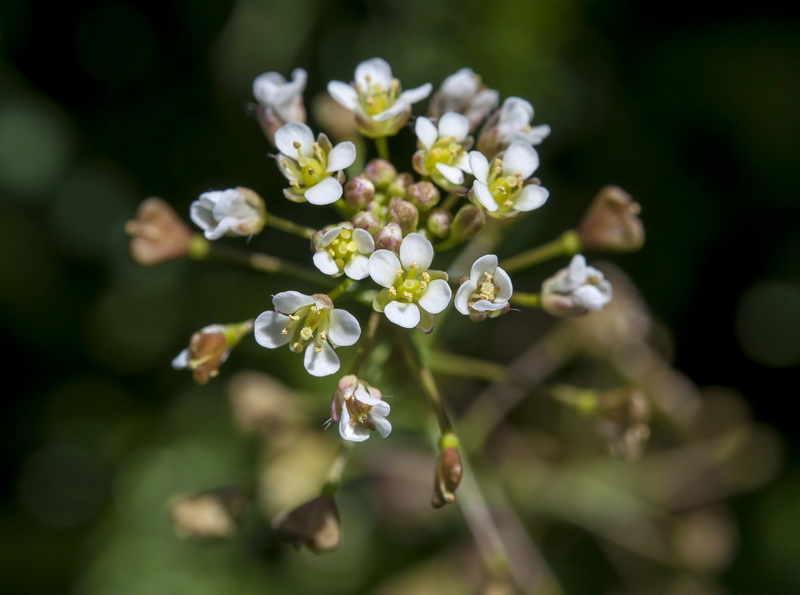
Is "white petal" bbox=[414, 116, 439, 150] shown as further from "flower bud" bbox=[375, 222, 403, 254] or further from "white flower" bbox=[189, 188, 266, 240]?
"white flower" bbox=[189, 188, 266, 240]

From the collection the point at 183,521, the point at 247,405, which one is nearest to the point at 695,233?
the point at 247,405

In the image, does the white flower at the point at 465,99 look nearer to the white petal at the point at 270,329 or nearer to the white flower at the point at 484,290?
the white flower at the point at 484,290

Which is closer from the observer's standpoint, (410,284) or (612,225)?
(410,284)

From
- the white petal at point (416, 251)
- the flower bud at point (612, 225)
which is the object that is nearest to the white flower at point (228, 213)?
the white petal at point (416, 251)

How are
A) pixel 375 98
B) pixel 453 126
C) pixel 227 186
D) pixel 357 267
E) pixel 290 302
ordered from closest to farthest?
pixel 290 302
pixel 357 267
pixel 453 126
pixel 375 98
pixel 227 186

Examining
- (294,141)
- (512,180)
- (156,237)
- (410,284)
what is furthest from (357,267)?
(156,237)

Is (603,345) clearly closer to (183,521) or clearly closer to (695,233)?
(695,233)

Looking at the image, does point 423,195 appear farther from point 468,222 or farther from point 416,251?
point 416,251
